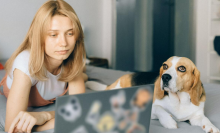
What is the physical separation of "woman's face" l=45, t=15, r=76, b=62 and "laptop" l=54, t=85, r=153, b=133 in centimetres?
47

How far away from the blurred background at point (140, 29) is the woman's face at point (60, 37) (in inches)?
85.7

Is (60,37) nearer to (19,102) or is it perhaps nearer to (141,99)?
(19,102)

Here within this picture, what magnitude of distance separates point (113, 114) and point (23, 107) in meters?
0.56

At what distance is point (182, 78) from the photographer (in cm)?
110

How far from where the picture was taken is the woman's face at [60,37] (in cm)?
99

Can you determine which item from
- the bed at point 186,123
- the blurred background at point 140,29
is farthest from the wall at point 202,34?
the bed at point 186,123

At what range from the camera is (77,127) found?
0.58m

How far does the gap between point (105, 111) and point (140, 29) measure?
356cm

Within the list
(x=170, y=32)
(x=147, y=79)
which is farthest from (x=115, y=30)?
(x=147, y=79)

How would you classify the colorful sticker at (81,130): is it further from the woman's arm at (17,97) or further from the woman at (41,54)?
the woman's arm at (17,97)

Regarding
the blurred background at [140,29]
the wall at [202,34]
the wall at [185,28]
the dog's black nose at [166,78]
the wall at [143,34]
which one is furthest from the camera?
the wall at [143,34]

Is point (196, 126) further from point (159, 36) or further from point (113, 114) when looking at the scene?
point (159, 36)

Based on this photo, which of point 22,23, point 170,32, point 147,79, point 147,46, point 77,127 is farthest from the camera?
point 147,46

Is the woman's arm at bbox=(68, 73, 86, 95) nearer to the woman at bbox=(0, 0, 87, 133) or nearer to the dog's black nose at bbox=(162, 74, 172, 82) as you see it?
the woman at bbox=(0, 0, 87, 133)
